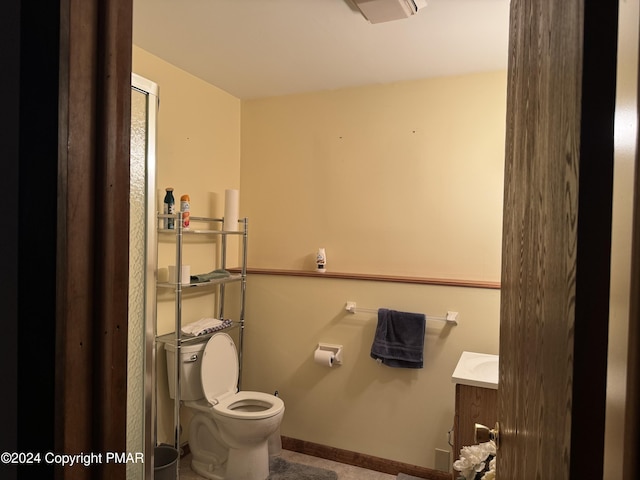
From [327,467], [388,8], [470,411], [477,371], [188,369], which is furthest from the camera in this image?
[327,467]

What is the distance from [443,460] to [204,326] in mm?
1741

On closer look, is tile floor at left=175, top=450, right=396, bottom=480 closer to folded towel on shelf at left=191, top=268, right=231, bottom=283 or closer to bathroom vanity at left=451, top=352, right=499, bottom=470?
bathroom vanity at left=451, top=352, right=499, bottom=470

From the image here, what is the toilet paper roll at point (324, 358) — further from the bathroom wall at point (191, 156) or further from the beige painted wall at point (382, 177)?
the bathroom wall at point (191, 156)

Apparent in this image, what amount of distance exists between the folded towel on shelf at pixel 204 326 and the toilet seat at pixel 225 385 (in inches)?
2.0

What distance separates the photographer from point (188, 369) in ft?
8.29

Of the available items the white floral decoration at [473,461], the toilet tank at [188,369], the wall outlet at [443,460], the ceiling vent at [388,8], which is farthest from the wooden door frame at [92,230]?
the wall outlet at [443,460]

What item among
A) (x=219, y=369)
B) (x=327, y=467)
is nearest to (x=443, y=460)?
(x=327, y=467)

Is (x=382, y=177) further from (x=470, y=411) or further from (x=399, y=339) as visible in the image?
(x=470, y=411)

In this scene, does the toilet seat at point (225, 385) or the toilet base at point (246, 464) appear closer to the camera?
the toilet base at point (246, 464)

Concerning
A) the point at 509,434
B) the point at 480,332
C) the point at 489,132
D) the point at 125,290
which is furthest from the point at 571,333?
the point at 489,132

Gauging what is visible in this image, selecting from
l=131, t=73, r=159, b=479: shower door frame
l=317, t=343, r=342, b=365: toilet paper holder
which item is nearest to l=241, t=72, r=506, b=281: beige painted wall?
l=317, t=343, r=342, b=365: toilet paper holder

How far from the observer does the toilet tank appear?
2.50m

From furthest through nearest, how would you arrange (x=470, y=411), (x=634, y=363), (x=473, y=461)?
1. (x=470, y=411)
2. (x=473, y=461)
3. (x=634, y=363)

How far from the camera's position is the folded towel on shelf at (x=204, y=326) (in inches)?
102
